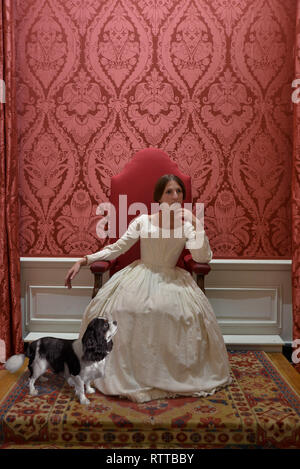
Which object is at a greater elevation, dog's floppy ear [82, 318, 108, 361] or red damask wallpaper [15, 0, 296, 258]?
red damask wallpaper [15, 0, 296, 258]

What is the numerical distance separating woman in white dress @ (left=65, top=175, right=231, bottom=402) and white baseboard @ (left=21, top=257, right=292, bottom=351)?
2.64 feet

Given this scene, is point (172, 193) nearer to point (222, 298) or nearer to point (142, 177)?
point (142, 177)

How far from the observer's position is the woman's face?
7.75ft

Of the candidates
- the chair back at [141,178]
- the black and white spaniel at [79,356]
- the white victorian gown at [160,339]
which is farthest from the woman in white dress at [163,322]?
the chair back at [141,178]

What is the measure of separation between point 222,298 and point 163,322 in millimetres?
1109

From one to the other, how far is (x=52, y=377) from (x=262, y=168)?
7.02 feet

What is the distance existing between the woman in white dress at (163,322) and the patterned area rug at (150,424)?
10 cm

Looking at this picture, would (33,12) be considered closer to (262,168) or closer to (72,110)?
(72,110)

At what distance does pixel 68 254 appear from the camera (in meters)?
3.21

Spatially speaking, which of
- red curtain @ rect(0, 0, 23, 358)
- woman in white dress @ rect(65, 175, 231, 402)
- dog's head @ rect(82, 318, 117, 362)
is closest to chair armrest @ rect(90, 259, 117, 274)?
woman in white dress @ rect(65, 175, 231, 402)

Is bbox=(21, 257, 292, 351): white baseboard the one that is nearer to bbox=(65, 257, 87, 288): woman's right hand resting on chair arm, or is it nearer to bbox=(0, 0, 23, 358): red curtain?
bbox=(0, 0, 23, 358): red curtain

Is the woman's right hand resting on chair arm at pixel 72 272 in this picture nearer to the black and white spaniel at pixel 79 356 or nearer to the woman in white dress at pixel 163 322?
the woman in white dress at pixel 163 322
